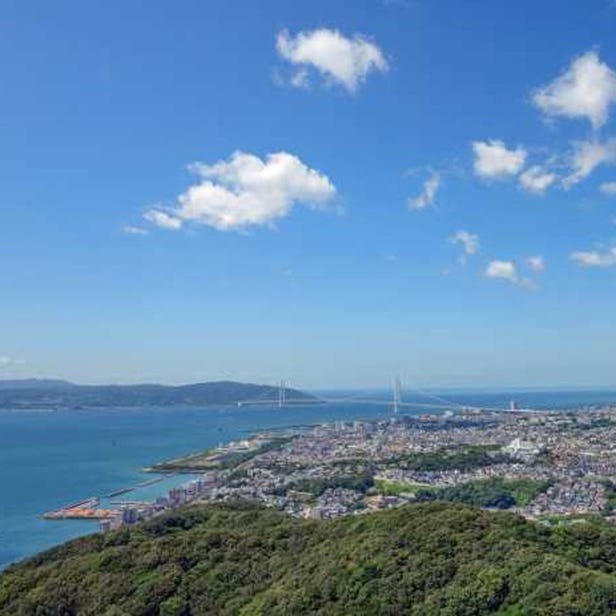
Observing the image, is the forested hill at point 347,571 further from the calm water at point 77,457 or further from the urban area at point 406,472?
the calm water at point 77,457

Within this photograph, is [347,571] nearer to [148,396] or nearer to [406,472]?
[406,472]

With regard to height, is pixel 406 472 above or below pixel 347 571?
below

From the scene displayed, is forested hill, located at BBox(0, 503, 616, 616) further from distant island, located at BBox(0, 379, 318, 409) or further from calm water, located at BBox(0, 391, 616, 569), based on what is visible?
distant island, located at BBox(0, 379, 318, 409)

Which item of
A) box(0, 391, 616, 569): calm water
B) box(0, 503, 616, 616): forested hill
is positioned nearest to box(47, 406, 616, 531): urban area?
box(0, 391, 616, 569): calm water

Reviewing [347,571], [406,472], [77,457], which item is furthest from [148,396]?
[347,571]

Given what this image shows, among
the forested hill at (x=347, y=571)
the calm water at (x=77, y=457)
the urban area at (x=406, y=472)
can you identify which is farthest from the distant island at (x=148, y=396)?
the forested hill at (x=347, y=571)
